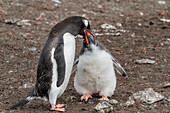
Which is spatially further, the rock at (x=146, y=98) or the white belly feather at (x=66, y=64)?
the rock at (x=146, y=98)

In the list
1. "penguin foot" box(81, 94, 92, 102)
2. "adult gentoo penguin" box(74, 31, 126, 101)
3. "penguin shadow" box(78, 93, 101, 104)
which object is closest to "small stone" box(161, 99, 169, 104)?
"adult gentoo penguin" box(74, 31, 126, 101)

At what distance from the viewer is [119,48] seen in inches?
275

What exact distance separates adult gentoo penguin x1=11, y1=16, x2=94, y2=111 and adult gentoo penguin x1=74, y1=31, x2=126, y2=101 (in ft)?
1.02

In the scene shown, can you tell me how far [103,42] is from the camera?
23.8 ft

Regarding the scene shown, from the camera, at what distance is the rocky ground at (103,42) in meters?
4.30

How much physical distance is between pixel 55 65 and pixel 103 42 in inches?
144

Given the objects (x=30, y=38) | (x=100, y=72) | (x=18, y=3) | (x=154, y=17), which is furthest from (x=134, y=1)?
(x=100, y=72)

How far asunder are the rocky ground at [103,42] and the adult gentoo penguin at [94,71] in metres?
0.18

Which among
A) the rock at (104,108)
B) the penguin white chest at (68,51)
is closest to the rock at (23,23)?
the penguin white chest at (68,51)

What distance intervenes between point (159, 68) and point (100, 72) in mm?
1976

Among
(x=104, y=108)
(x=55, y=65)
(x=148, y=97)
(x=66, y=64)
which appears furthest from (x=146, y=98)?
(x=55, y=65)

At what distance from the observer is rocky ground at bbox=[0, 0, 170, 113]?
4305 mm

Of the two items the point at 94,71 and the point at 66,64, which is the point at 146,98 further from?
the point at 66,64

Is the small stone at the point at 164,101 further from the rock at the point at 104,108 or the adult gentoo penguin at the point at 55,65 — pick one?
the adult gentoo penguin at the point at 55,65
